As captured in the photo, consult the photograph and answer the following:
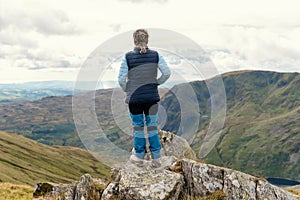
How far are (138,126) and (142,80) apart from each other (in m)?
2.25

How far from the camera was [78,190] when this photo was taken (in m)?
15.1

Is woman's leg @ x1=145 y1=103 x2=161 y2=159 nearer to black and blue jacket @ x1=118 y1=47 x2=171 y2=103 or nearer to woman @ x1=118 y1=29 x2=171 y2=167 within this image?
woman @ x1=118 y1=29 x2=171 y2=167

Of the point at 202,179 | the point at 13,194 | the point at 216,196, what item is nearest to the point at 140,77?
the point at 202,179

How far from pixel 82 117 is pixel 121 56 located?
3.52 metres

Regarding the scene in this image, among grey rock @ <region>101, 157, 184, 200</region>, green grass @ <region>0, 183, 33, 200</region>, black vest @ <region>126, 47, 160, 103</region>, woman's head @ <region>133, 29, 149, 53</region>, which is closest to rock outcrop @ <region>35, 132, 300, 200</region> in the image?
grey rock @ <region>101, 157, 184, 200</region>

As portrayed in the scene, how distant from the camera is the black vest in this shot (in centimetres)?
1427

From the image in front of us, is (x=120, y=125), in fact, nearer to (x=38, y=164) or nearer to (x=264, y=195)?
(x=264, y=195)

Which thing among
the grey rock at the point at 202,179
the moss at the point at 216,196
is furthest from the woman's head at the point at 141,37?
the moss at the point at 216,196

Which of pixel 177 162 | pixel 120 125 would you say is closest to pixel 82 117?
pixel 120 125

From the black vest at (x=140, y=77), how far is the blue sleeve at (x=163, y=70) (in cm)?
48

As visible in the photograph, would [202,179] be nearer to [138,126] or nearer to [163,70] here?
[138,126]

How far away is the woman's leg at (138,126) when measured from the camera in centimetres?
1462

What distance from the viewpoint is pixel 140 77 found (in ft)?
46.9

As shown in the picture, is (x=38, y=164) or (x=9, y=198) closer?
(x=9, y=198)
